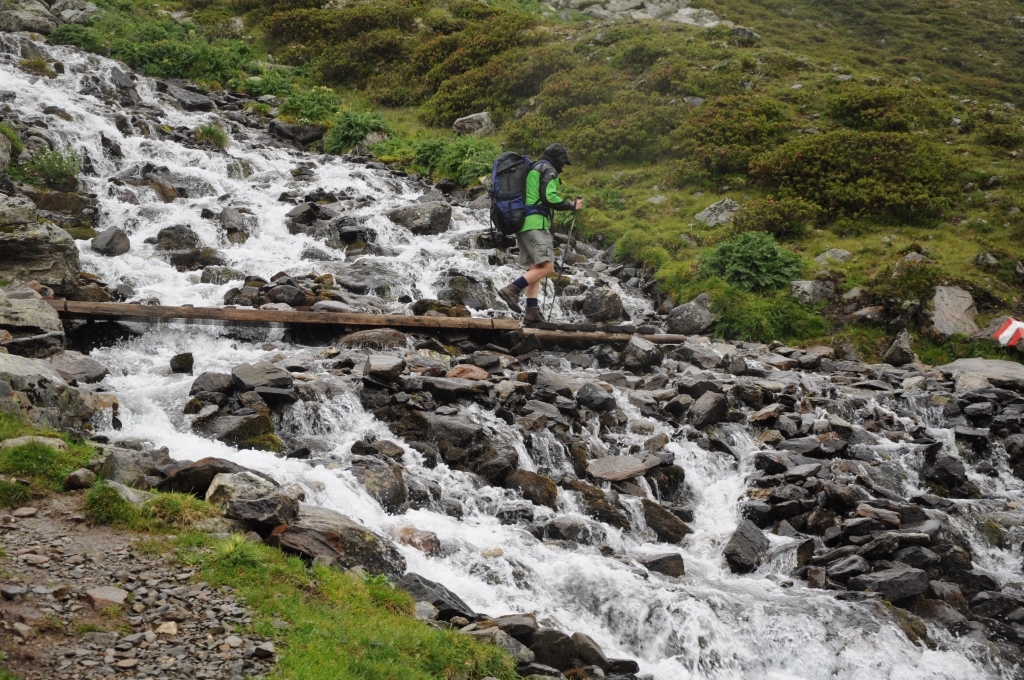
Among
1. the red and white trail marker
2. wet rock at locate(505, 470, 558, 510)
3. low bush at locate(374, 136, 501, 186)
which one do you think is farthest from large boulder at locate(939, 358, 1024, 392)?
low bush at locate(374, 136, 501, 186)

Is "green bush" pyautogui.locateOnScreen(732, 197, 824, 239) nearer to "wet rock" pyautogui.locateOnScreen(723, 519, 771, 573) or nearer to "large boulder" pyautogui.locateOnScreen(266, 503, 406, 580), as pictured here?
"wet rock" pyautogui.locateOnScreen(723, 519, 771, 573)

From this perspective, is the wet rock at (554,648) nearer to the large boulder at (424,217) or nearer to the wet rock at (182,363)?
the wet rock at (182,363)

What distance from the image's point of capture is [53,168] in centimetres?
1756

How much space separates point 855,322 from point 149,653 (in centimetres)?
1631

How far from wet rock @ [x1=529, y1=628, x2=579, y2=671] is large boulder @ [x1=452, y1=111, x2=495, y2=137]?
82.6 ft

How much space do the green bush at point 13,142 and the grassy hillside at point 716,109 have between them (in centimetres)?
1170

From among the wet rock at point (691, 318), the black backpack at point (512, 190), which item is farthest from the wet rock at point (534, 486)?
the wet rock at point (691, 318)

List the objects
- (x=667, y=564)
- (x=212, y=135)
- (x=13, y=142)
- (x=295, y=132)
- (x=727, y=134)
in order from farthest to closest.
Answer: (x=295, y=132) → (x=212, y=135) → (x=727, y=134) → (x=13, y=142) → (x=667, y=564)

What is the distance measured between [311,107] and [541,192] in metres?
19.6

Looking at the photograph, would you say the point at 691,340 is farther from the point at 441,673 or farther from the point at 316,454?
the point at 441,673

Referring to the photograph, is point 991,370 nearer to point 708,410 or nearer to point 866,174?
point 708,410

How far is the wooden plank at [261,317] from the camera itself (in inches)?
452

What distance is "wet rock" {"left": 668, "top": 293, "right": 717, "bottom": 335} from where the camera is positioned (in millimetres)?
17234

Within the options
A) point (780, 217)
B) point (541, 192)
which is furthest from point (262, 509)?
point (780, 217)
